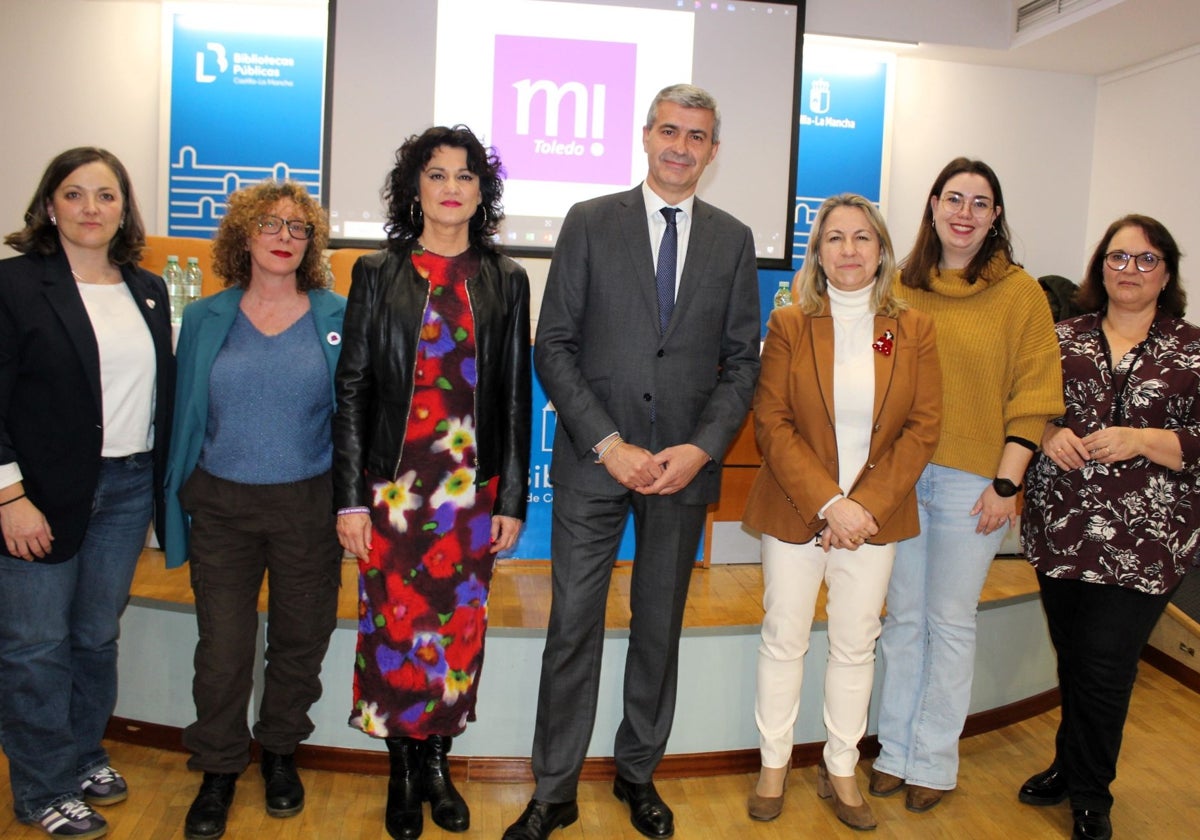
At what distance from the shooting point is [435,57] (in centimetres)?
480

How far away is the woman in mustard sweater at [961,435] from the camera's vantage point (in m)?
2.42

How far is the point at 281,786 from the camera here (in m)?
2.45

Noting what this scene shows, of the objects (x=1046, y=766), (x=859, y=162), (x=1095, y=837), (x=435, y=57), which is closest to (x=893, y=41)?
(x=859, y=162)

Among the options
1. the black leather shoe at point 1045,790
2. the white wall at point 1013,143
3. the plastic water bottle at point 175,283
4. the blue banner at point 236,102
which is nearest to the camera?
the black leather shoe at point 1045,790

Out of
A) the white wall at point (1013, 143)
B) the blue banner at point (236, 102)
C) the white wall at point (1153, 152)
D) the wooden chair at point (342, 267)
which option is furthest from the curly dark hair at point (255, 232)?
the white wall at point (1153, 152)

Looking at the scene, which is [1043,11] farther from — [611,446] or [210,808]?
[210,808]

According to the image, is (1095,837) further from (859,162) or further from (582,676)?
(859,162)

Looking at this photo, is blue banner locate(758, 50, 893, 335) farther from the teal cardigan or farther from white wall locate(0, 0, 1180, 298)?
the teal cardigan

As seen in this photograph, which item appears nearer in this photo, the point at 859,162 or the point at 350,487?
the point at 350,487

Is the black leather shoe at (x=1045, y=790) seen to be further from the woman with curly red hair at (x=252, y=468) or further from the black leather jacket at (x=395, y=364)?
the woman with curly red hair at (x=252, y=468)

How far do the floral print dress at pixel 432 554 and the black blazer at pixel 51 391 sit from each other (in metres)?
0.65

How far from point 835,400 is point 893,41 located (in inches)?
144

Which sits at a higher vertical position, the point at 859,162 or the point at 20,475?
the point at 859,162

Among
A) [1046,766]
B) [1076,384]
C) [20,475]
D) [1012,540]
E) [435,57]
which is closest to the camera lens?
[20,475]
